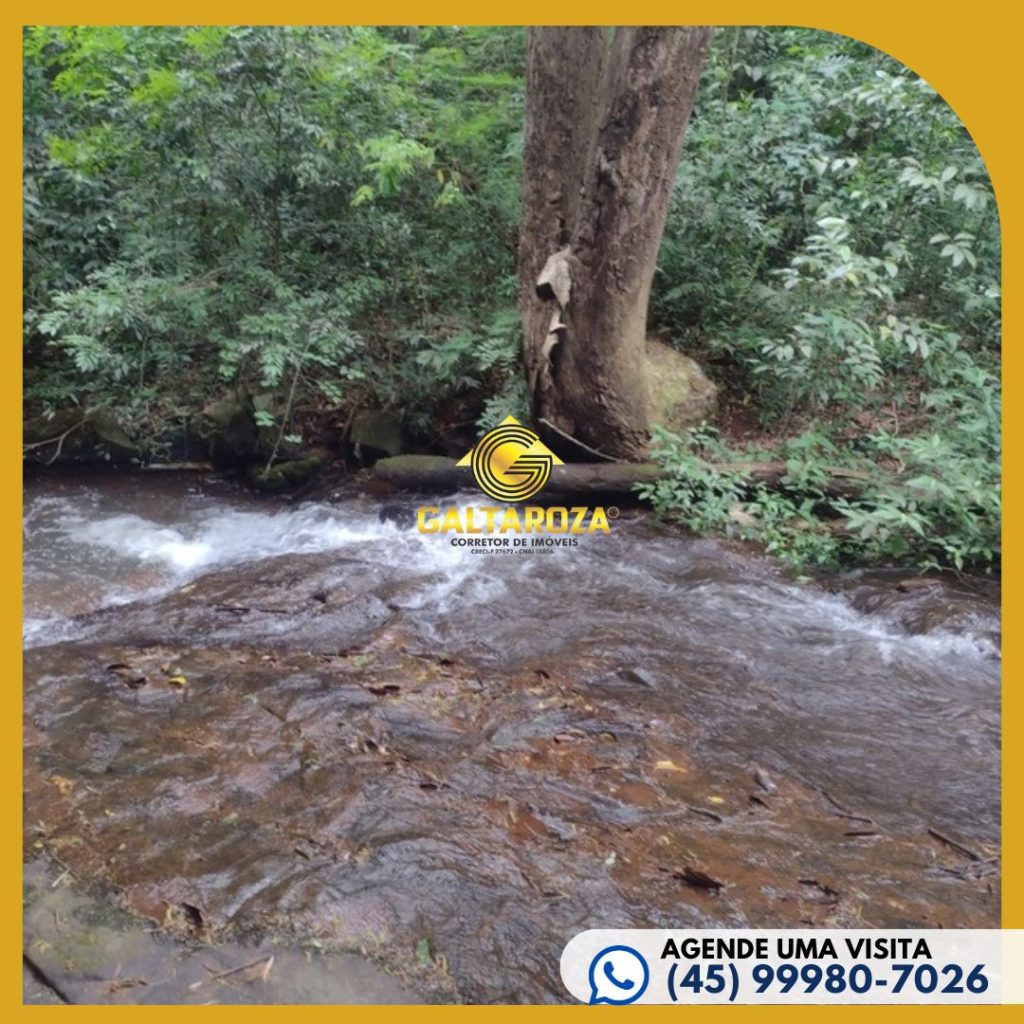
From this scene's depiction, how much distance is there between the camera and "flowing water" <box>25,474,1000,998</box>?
2.69m

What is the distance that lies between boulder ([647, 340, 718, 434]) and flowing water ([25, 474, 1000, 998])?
95 centimetres

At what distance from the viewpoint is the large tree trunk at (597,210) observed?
473 cm

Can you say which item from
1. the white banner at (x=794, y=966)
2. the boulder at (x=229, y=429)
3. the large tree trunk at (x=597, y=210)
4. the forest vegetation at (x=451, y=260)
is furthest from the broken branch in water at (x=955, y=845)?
the boulder at (x=229, y=429)

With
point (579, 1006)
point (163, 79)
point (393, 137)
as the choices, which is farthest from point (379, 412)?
point (579, 1006)

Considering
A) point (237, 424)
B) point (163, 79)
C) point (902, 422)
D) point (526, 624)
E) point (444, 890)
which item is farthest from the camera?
point (237, 424)

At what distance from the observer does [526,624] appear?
155 inches

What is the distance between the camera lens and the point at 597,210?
509cm

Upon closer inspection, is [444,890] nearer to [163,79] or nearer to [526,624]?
[526,624]

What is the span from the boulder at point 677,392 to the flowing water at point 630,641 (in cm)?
95

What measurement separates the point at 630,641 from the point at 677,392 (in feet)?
8.87

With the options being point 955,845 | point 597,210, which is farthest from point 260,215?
point 955,845

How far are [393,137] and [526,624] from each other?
12.0 ft

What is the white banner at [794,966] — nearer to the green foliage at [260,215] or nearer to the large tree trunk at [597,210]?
the large tree trunk at [597,210]

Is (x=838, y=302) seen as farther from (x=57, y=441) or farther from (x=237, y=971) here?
(x=57, y=441)
